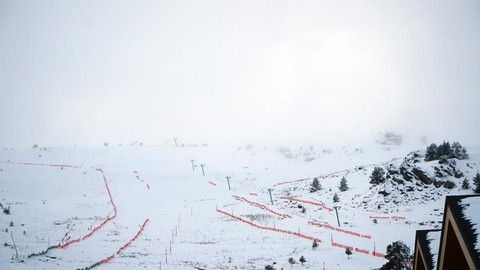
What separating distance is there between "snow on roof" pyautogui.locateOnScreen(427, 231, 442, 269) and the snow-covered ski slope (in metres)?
9.13

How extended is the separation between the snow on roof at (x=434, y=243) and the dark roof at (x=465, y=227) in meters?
3.16

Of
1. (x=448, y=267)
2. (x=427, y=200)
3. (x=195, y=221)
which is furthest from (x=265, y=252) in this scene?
(x=427, y=200)

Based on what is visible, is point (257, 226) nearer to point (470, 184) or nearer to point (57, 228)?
point (57, 228)

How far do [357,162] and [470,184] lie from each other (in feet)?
161

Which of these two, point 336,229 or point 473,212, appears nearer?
point 473,212

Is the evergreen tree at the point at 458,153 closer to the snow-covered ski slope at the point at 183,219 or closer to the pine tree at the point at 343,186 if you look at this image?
the snow-covered ski slope at the point at 183,219

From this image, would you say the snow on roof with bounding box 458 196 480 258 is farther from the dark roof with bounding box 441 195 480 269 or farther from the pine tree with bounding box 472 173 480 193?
the pine tree with bounding box 472 173 480 193

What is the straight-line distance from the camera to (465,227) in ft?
28.7

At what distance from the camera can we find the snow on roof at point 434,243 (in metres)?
11.8

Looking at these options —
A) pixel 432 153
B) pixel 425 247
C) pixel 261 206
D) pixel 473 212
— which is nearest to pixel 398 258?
pixel 425 247

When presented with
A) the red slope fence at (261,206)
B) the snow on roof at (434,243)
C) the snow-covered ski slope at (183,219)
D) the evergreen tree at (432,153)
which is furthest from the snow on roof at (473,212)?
the evergreen tree at (432,153)

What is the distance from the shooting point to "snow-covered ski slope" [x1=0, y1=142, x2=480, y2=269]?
22.8 m

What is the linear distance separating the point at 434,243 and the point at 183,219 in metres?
29.5

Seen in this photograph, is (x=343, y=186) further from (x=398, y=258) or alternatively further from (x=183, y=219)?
(x=398, y=258)
